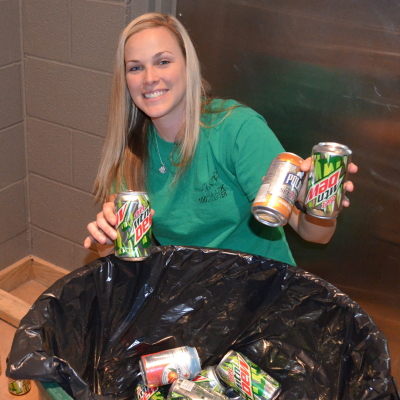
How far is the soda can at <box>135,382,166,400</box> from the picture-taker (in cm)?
100

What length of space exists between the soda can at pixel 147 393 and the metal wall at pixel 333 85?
0.75 meters

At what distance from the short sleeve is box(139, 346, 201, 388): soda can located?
37cm

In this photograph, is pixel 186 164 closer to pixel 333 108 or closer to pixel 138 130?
pixel 138 130

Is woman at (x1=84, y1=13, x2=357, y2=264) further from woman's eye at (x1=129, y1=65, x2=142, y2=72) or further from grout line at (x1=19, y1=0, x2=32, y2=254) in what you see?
grout line at (x1=19, y1=0, x2=32, y2=254)

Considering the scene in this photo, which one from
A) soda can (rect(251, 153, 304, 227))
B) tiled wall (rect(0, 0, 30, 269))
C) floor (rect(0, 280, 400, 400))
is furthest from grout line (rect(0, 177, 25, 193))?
soda can (rect(251, 153, 304, 227))

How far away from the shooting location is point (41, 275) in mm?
2105

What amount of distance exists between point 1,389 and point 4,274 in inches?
24.5

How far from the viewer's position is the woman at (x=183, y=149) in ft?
3.80

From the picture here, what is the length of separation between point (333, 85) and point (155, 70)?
510 mm

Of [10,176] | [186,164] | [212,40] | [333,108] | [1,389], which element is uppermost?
Answer: [212,40]

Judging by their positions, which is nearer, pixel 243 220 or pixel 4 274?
pixel 243 220

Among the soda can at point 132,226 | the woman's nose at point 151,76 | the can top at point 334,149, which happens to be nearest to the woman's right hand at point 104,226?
the soda can at point 132,226

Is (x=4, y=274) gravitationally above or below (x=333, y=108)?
below

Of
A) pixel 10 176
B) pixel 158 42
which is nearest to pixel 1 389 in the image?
pixel 10 176
